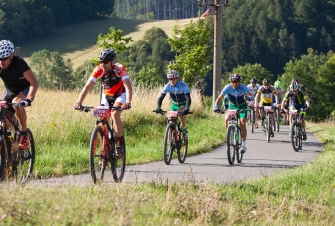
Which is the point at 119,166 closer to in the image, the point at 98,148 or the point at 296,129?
the point at 98,148

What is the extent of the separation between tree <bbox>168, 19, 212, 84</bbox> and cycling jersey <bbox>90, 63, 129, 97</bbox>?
80.6 ft

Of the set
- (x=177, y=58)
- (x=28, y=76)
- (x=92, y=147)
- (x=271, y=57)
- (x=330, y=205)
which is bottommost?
(x=330, y=205)

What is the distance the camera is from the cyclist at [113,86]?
9914mm

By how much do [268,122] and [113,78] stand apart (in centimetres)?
1076

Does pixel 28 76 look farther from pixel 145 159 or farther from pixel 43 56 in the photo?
pixel 43 56

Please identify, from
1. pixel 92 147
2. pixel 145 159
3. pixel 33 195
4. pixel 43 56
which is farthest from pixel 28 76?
pixel 43 56

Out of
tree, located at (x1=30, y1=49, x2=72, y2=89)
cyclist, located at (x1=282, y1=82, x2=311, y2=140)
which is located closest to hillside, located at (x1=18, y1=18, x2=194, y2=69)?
tree, located at (x1=30, y1=49, x2=72, y2=89)

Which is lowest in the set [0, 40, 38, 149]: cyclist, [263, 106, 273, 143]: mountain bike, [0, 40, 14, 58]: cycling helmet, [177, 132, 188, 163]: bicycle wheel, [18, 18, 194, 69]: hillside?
[177, 132, 188, 163]: bicycle wheel

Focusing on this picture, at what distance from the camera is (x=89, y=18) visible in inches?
5423

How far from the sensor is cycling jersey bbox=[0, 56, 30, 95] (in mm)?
9211

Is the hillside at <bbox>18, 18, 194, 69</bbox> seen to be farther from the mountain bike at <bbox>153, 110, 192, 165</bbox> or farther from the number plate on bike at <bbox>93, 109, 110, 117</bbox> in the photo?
the number plate on bike at <bbox>93, 109, 110, 117</bbox>

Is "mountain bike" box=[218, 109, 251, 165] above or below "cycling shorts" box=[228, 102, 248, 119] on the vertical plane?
below

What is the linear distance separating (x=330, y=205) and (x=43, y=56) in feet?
286

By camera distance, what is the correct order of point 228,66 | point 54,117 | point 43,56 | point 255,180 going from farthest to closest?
1. point 228,66
2. point 43,56
3. point 54,117
4. point 255,180
